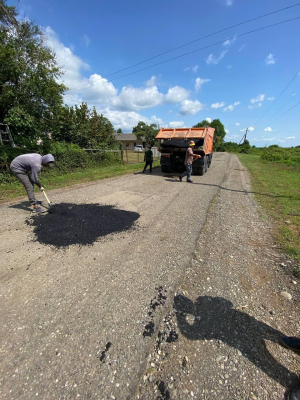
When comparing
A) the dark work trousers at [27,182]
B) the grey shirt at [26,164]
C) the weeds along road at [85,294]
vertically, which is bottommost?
the weeds along road at [85,294]

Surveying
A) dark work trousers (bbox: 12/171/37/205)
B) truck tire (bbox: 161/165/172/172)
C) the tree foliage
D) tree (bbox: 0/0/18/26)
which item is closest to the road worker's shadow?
dark work trousers (bbox: 12/171/37/205)

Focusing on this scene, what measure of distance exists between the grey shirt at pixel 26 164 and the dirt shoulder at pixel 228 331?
14.3 ft

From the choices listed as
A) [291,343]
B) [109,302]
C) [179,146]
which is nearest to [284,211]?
[291,343]

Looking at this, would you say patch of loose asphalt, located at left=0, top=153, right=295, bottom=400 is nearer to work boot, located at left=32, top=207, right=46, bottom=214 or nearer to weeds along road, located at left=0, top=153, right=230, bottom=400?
weeds along road, located at left=0, top=153, right=230, bottom=400

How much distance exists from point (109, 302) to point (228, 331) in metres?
1.32

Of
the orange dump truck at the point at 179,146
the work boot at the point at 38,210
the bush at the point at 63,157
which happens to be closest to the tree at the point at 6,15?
the bush at the point at 63,157

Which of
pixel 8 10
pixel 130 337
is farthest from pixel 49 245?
pixel 8 10

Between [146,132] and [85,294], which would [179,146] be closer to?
[85,294]

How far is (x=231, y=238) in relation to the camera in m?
3.73

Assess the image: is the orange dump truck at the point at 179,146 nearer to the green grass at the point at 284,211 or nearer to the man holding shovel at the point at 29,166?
the green grass at the point at 284,211

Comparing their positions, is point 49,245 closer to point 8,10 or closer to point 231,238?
point 231,238

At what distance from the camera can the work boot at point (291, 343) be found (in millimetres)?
1720

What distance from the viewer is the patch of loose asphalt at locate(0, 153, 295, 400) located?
152 cm

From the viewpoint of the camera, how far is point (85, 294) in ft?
7.56
